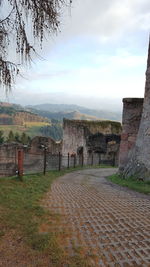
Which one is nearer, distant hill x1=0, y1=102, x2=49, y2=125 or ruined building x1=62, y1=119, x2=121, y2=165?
ruined building x1=62, y1=119, x2=121, y2=165

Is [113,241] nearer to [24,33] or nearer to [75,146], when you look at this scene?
[24,33]

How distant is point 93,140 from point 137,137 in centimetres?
1243

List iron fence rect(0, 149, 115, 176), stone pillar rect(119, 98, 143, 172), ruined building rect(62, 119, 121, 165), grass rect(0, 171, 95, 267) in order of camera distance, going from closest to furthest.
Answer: grass rect(0, 171, 95, 267), stone pillar rect(119, 98, 143, 172), iron fence rect(0, 149, 115, 176), ruined building rect(62, 119, 121, 165)

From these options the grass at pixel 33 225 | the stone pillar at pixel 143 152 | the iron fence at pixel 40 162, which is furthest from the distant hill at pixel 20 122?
the grass at pixel 33 225

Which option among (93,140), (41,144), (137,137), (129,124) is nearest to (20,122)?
(41,144)

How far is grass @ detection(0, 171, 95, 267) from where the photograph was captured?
7.91ft

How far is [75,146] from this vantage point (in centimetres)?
2242

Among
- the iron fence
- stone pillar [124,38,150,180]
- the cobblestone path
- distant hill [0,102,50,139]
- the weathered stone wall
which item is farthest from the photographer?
distant hill [0,102,50,139]

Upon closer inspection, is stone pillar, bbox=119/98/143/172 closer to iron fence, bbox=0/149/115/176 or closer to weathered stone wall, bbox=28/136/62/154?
iron fence, bbox=0/149/115/176

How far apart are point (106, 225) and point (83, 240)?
0.72m

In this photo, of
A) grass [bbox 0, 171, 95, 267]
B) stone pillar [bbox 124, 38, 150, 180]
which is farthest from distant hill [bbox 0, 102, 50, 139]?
grass [bbox 0, 171, 95, 267]

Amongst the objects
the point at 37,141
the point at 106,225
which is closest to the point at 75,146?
the point at 37,141

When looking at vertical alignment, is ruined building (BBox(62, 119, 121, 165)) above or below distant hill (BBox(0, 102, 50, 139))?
below

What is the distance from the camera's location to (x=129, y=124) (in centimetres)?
1126
